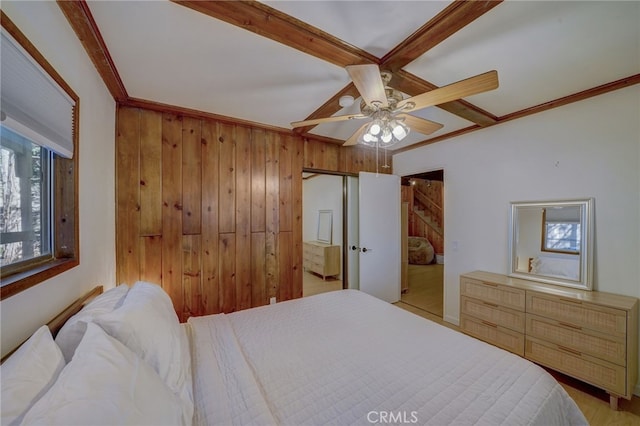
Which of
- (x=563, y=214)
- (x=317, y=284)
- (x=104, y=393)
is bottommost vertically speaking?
Result: (x=317, y=284)

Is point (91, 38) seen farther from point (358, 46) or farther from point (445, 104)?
point (445, 104)

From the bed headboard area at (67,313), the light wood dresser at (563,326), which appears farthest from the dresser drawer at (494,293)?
the bed headboard area at (67,313)

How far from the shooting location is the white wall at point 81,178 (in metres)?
0.89

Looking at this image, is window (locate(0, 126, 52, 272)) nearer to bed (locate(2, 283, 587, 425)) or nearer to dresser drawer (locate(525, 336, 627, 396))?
bed (locate(2, 283, 587, 425))

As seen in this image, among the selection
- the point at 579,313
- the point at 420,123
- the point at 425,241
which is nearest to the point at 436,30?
the point at 420,123

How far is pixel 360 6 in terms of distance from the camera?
1237 mm

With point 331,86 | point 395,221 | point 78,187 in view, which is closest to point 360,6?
point 331,86

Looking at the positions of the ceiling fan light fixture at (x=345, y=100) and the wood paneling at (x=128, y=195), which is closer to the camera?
the ceiling fan light fixture at (x=345, y=100)

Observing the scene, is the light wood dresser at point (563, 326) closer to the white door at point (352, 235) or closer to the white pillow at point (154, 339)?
the white door at point (352, 235)

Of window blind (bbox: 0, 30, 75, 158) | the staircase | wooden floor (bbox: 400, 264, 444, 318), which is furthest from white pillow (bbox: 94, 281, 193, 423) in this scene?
the staircase

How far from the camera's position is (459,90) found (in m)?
1.41

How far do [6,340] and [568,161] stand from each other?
380 centimetres

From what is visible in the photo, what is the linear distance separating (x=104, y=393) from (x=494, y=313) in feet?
9.83

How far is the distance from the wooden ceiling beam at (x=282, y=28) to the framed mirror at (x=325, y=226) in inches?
156
